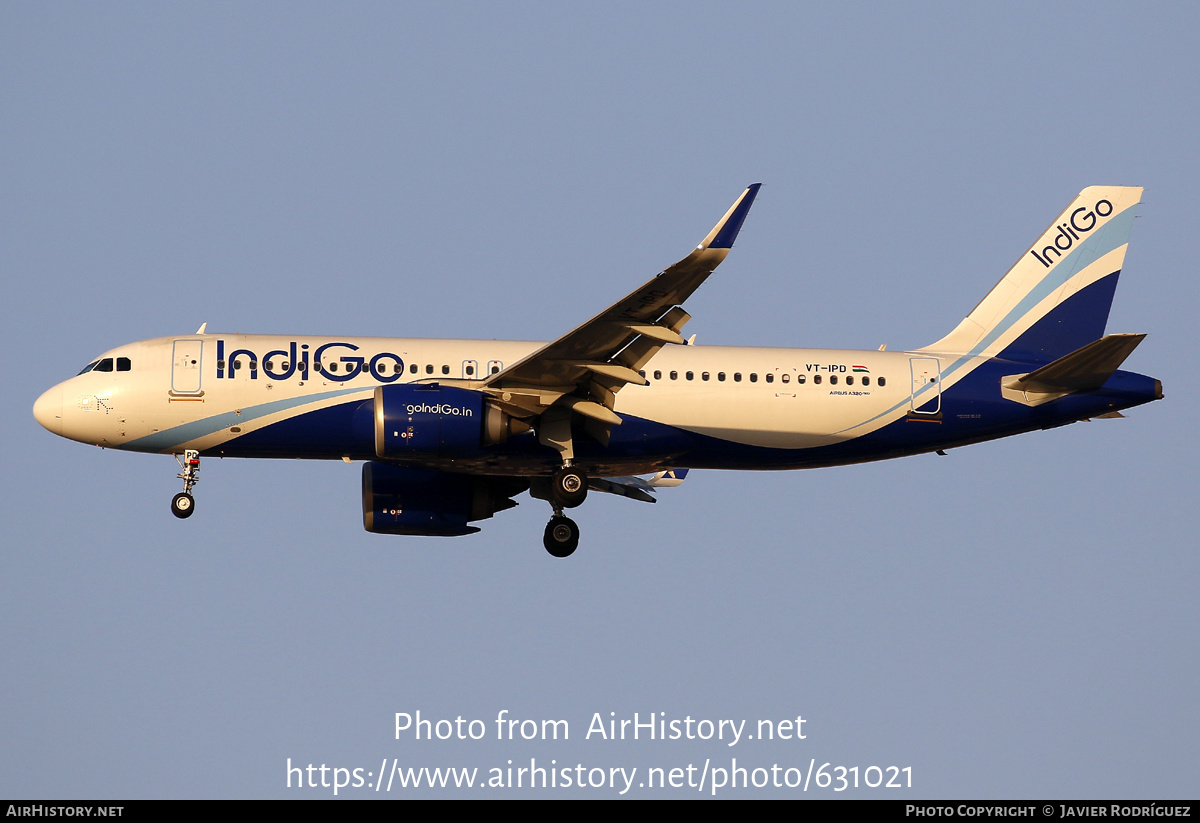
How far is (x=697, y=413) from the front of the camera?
3572 centimetres

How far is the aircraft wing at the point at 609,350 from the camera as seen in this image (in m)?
29.5

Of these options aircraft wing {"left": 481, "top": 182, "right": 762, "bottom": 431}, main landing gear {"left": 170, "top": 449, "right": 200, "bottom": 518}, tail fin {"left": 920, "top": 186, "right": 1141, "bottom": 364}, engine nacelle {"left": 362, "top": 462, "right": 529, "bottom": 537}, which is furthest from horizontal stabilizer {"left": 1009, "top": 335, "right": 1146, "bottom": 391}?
main landing gear {"left": 170, "top": 449, "right": 200, "bottom": 518}

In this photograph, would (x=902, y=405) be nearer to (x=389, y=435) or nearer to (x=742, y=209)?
(x=742, y=209)

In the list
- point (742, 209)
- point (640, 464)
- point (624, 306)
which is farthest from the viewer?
point (640, 464)

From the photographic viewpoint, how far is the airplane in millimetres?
33719

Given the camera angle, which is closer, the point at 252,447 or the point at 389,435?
the point at 389,435

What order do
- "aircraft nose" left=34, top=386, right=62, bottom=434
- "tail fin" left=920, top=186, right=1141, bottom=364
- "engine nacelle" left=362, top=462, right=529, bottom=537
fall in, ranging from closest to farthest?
"aircraft nose" left=34, top=386, right=62, bottom=434
"engine nacelle" left=362, top=462, right=529, bottom=537
"tail fin" left=920, top=186, right=1141, bottom=364

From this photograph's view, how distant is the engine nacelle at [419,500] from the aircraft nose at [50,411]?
7308 mm

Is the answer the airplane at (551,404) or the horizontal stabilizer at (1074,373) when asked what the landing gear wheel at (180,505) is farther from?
the horizontal stabilizer at (1074,373)

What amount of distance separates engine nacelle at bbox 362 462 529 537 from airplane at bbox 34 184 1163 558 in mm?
55

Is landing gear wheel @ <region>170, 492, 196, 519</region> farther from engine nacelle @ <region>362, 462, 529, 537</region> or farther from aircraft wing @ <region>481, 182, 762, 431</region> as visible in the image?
aircraft wing @ <region>481, 182, 762, 431</region>

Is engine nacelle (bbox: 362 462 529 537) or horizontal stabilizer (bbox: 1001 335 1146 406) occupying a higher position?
horizontal stabilizer (bbox: 1001 335 1146 406)

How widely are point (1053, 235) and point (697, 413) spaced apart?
11298mm

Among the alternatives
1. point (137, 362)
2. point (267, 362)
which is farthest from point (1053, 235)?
point (137, 362)
